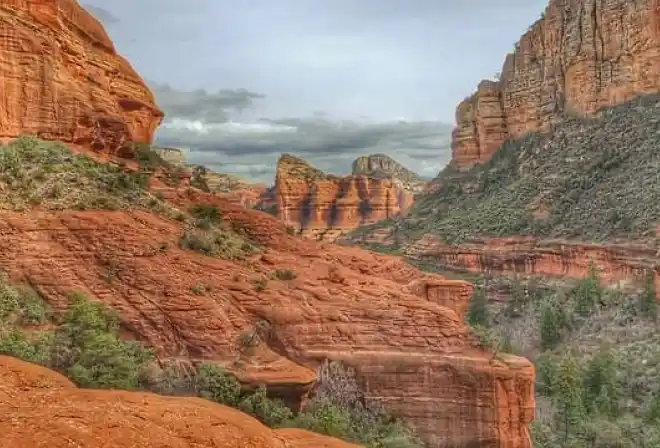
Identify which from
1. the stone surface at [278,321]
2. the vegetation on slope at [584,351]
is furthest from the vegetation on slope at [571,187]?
the stone surface at [278,321]

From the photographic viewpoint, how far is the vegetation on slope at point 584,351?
81.4 feet

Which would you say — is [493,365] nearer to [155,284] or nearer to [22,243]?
[155,284]

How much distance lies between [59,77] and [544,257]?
151 feet

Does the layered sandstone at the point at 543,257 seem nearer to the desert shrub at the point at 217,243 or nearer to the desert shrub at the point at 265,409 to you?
the desert shrub at the point at 217,243

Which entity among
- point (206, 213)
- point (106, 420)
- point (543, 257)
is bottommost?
point (543, 257)

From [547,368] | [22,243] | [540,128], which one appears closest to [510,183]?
[540,128]

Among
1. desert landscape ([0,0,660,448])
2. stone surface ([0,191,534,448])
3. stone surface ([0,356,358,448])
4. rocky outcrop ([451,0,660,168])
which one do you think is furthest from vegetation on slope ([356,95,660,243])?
stone surface ([0,356,358,448])

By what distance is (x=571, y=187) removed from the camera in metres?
59.1

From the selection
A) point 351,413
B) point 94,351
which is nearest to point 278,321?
point 351,413

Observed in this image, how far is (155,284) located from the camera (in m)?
15.9

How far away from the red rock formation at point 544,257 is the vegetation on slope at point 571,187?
4.45ft

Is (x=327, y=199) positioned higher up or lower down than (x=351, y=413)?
higher up

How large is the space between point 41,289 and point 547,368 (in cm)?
2640

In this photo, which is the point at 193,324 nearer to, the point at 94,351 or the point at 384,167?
the point at 94,351
